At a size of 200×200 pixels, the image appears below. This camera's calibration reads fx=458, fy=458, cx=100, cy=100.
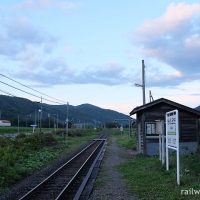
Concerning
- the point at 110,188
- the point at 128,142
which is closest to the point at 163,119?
the point at 110,188

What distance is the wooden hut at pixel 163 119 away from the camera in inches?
1134

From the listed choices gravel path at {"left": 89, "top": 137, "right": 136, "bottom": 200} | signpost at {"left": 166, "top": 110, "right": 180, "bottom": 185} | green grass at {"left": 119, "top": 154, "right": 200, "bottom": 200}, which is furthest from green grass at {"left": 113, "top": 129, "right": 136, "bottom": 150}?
signpost at {"left": 166, "top": 110, "right": 180, "bottom": 185}

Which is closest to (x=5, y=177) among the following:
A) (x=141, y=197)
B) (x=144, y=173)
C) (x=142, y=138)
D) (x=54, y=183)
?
(x=54, y=183)

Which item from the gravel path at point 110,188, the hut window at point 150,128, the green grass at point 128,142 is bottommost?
the gravel path at point 110,188

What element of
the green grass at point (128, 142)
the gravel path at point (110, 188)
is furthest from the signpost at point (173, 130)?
the green grass at point (128, 142)

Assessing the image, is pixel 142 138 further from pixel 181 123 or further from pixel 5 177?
pixel 5 177

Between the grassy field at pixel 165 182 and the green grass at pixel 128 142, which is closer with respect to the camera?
the grassy field at pixel 165 182

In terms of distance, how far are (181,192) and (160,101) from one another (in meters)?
17.0

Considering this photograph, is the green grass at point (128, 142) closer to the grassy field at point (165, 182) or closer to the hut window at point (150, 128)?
the hut window at point (150, 128)

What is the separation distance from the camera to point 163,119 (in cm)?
2870

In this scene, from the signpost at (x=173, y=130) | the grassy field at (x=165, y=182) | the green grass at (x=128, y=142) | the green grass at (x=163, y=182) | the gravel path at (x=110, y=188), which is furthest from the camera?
the green grass at (x=128, y=142)

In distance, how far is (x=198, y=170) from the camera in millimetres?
15625

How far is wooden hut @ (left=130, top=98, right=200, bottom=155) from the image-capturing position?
28.8 m

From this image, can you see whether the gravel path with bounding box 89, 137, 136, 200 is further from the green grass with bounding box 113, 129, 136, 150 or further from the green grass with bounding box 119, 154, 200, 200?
the green grass with bounding box 113, 129, 136, 150
